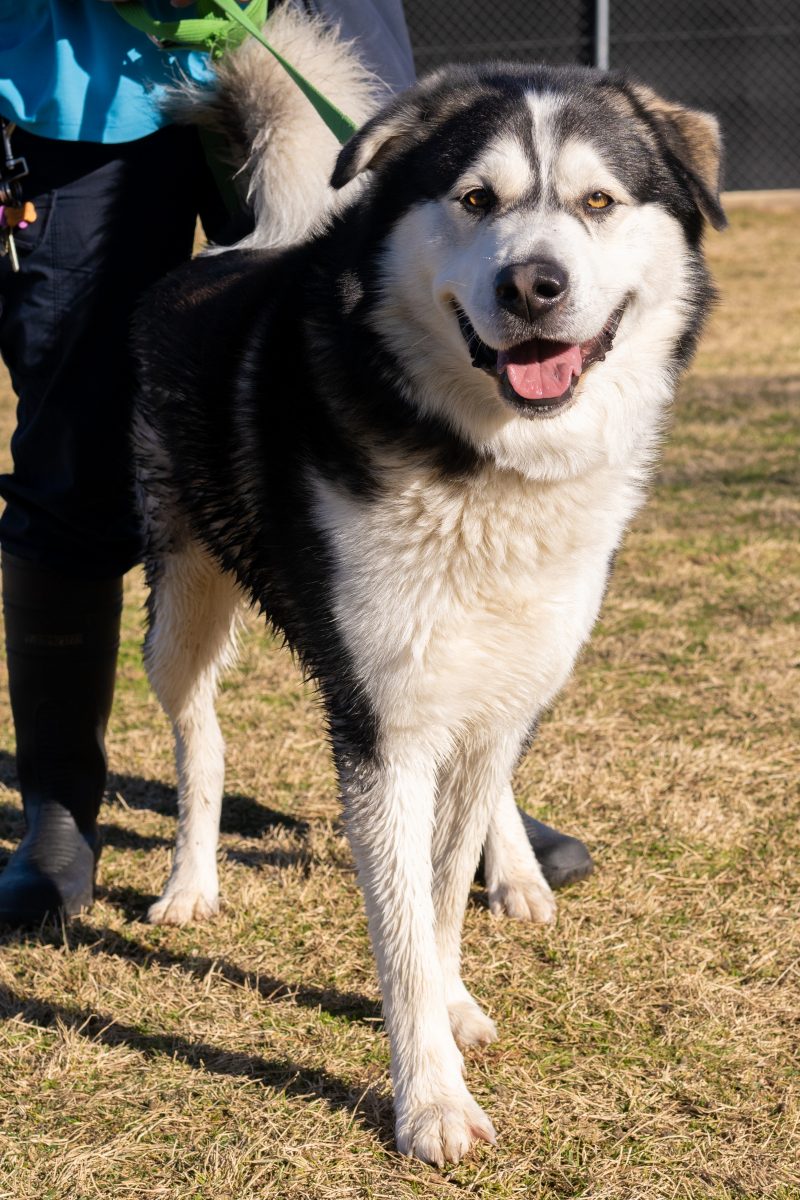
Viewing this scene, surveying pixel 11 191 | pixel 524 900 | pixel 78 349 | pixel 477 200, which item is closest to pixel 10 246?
pixel 11 191

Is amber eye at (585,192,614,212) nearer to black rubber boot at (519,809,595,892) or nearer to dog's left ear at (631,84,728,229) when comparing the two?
dog's left ear at (631,84,728,229)

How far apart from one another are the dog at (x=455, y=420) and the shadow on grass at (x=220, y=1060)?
0.40 feet

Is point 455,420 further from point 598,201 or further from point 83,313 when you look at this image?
point 83,313

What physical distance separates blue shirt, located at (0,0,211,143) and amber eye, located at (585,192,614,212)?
1.03m

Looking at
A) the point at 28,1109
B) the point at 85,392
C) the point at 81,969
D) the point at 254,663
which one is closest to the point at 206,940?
the point at 81,969

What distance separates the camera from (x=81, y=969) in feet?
8.71

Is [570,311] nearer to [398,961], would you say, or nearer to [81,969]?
[398,961]

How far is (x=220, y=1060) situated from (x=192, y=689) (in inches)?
33.7

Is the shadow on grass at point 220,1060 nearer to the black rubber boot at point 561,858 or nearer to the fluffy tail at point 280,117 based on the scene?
the black rubber boot at point 561,858

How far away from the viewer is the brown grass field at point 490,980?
208 centimetres

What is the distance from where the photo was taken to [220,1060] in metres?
2.35

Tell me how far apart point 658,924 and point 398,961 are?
84 cm

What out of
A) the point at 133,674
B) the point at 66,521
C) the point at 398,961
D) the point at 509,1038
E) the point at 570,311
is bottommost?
the point at 133,674

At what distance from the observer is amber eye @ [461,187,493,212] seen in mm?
2027
